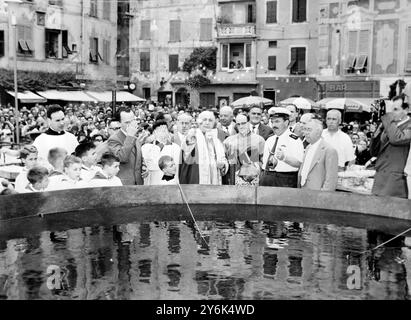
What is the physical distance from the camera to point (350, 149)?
7.86 m

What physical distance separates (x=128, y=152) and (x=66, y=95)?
104ft

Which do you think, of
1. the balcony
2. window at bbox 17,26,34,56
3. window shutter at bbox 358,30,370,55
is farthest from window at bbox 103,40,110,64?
window shutter at bbox 358,30,370,55

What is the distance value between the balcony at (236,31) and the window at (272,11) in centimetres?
123

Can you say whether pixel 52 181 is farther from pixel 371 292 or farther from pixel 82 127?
pixel 82 127

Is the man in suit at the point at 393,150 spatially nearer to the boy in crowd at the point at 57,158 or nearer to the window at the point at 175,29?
the boy in crowd at the point at 57,158

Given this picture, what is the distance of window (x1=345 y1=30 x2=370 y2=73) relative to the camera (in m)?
33.3

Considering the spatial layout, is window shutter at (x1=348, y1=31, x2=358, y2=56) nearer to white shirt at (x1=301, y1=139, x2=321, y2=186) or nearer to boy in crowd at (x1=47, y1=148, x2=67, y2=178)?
white shirt at (x1=301, y1=139, x2=321, y2=186)

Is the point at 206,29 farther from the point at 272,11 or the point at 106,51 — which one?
the point at 106,51

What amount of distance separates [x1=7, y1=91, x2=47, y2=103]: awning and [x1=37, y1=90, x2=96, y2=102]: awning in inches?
35.3

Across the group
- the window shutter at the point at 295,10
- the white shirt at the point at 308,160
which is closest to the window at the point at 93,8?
the window shutter at the point at 295,10

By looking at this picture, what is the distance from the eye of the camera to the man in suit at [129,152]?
646cm

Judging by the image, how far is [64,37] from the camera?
39688 mm

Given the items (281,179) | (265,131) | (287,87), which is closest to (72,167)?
(281,179)

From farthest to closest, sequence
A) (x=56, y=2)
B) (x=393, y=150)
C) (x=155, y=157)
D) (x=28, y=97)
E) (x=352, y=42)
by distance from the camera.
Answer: (x=56, y=2) → (x=28, y=97) → (x=352, y=42) → (x=155, y=157) → (x=393, y=150)
